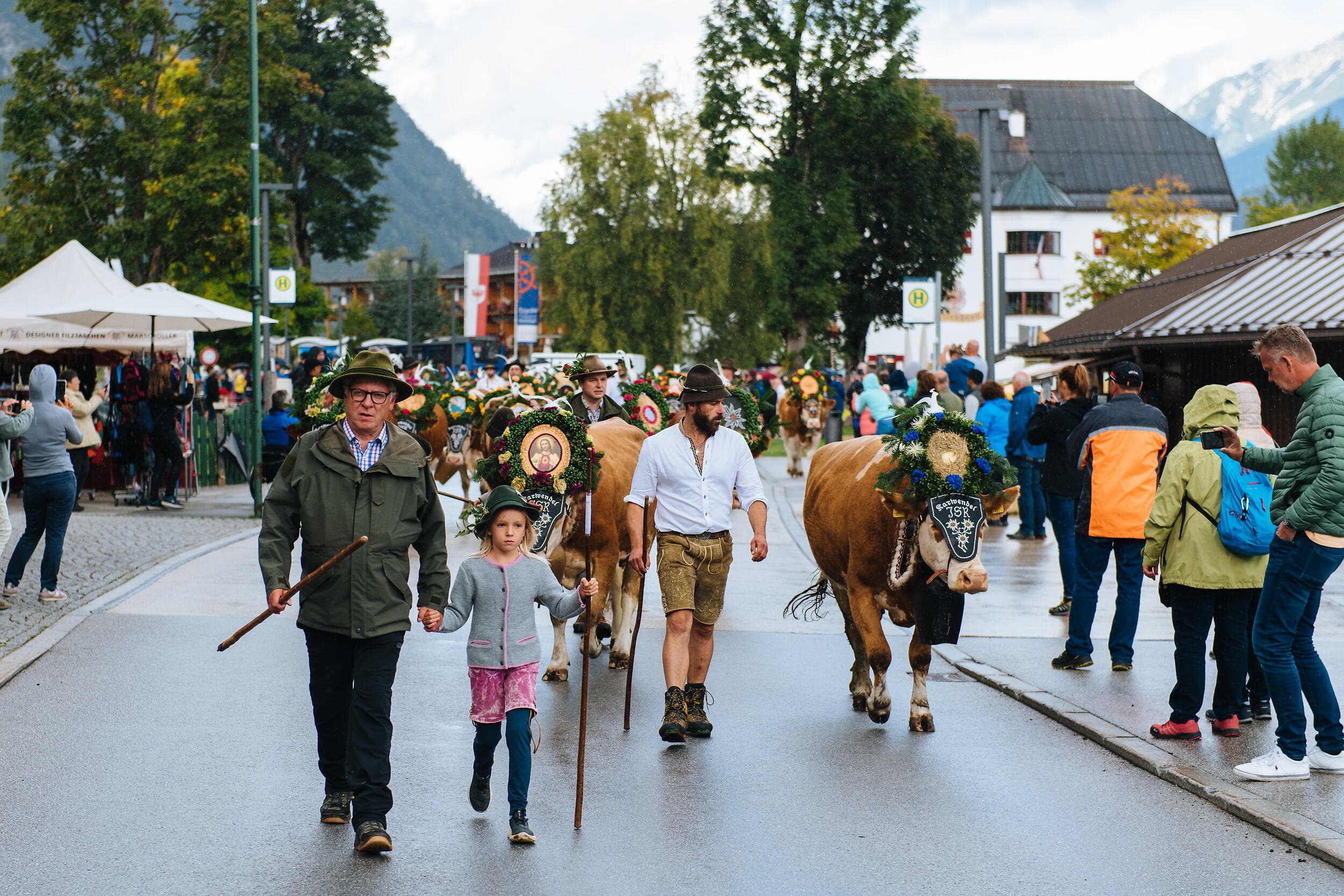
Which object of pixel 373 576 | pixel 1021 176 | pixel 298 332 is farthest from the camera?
pixel 1021 176

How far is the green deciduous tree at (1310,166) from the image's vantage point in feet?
282

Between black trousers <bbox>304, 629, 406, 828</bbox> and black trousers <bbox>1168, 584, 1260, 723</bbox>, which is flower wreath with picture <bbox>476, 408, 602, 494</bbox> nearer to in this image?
black trousers <bbox>304, 629, 406, 828</bbox>

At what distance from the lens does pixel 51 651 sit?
404 inches

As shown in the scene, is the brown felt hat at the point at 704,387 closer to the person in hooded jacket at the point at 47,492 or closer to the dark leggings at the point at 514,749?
the dark leggings at the point at 514,749

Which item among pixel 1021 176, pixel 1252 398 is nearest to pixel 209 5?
pixel 1252 398

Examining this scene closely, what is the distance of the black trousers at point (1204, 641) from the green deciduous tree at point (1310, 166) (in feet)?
270

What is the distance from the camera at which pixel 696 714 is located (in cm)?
830

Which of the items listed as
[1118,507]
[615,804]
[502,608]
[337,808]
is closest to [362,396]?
[502,608]

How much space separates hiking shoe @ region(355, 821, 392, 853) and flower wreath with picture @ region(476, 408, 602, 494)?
341 cm

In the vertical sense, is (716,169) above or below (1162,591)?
above

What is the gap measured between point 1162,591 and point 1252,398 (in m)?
1.13

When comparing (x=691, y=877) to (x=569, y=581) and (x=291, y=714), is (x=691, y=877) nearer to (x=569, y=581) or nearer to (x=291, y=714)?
(x=291, y=714)

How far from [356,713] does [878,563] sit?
358cm

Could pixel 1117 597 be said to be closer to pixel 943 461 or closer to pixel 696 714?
pixel 943 461
